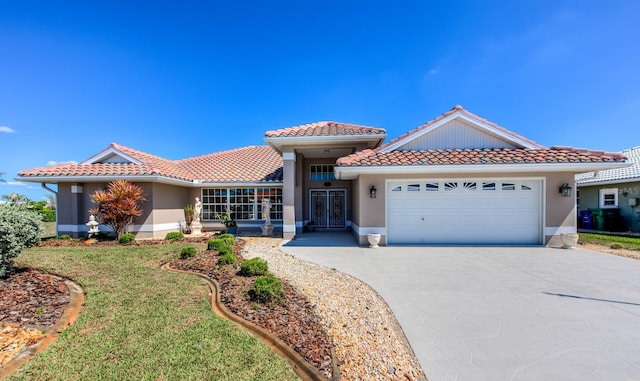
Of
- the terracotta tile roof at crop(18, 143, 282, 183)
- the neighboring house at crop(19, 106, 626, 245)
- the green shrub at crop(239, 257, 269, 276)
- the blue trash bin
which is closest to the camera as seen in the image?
the green shrub at crop(239, 257, 269, 276)

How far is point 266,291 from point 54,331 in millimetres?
3134

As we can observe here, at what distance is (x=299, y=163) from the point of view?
13.7 meters

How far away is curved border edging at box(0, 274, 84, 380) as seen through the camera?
301 cm

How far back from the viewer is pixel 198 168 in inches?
638

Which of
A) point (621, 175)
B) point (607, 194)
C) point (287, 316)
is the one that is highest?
point (621, 175)

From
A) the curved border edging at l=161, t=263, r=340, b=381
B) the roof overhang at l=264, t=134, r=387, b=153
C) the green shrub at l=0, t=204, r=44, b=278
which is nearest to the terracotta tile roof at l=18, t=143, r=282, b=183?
the roof overhang at l=264, t=134, r=387, b=153

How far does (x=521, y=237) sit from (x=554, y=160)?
3.19 metres

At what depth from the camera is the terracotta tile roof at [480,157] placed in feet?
30.6

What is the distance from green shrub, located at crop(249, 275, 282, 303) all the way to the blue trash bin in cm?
2221

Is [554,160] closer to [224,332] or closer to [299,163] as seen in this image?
[299,163]

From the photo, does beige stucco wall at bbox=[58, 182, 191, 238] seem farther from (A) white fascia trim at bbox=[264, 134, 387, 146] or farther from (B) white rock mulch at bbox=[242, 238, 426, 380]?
(B) white rock mulch at bbox=[242, 238, 426, 380]

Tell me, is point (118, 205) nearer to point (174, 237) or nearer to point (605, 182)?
point (174, 237)

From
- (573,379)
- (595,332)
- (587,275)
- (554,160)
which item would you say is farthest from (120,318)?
(554,160)

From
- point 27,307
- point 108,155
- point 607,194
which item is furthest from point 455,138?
point 108,155
